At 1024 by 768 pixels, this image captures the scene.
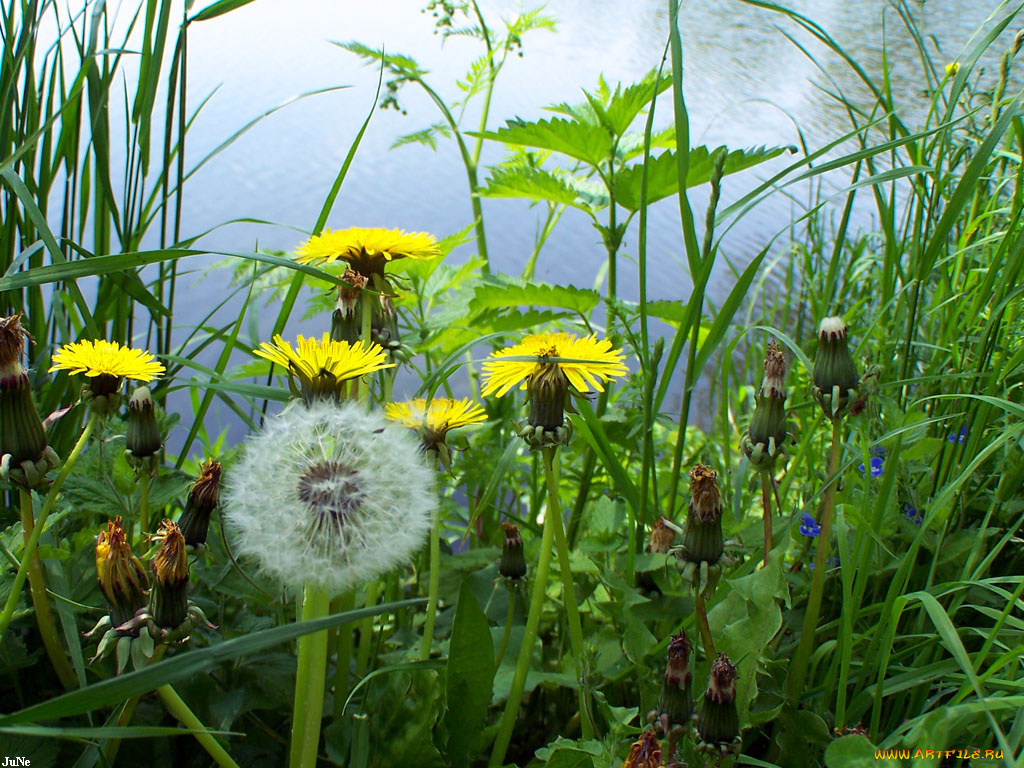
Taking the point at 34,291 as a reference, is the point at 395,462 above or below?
below

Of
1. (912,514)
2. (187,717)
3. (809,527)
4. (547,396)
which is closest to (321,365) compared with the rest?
(547,396)

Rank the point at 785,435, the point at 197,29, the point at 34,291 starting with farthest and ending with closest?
the point at 197,29, the point at 34,291, the point at 785,435

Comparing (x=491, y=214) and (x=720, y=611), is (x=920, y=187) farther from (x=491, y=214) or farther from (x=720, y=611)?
(x=491, y=214)

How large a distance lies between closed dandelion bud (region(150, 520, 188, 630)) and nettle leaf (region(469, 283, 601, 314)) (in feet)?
3.29

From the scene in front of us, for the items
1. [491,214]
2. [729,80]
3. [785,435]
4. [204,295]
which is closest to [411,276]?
[785,435]

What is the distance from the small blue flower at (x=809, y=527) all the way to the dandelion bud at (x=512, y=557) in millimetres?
557

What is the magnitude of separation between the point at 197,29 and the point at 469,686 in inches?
230

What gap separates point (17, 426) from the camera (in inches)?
37.1

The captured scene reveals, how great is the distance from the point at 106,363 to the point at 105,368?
0.04 ft

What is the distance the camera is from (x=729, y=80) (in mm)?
6766

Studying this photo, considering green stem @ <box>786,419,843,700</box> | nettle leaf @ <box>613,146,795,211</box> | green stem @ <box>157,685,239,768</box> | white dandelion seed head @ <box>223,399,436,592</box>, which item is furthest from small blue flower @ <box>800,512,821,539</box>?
green stem @ <box>157,685,239,768</box>

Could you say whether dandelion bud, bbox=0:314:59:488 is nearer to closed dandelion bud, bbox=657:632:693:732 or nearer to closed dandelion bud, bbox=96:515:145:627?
closed dandelion bud, bbox=96:515:145:627

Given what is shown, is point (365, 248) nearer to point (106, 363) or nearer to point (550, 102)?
point (106, 363)

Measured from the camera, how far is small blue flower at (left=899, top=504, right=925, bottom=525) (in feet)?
4.92
